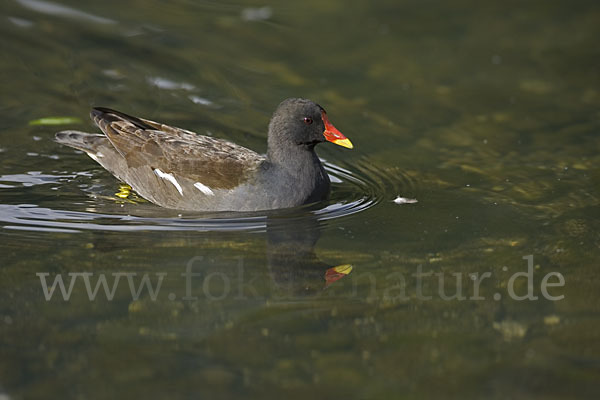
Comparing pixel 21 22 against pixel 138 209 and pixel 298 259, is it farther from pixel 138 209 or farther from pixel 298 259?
pixel 298 259

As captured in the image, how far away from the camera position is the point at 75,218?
6.47 metres

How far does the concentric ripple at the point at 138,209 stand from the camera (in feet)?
20.9

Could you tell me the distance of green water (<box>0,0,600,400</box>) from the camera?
4.46 m

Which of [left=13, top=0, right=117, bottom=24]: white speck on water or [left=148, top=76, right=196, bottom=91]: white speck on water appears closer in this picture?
[left=148, top=76, right=196, bottom=91]: white speck on water

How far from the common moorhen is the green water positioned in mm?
181

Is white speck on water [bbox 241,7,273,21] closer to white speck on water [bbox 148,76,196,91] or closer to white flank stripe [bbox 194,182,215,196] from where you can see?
white speck on water [bbox 148,76,196,91]

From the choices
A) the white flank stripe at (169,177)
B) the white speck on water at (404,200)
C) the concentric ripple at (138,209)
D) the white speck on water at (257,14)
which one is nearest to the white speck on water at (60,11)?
the white speck on water at (257,14)

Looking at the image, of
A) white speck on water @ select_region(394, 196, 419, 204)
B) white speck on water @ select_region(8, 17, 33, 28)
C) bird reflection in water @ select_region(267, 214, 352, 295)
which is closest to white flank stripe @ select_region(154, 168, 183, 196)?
bird reflection in water @ select_region(267, 214, 352, 295)

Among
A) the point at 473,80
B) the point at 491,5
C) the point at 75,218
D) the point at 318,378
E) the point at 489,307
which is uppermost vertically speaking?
the point at 491,5

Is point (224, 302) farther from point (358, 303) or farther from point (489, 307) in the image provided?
point (489, 307)

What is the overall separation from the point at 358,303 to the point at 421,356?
705 mm

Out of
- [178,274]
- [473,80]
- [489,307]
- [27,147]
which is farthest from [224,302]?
[473,80]

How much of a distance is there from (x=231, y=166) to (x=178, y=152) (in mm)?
507

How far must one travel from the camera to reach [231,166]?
687 cm
